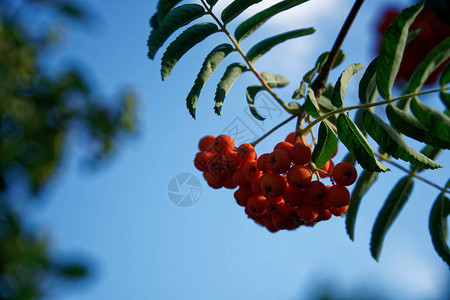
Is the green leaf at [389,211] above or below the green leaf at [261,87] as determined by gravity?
below

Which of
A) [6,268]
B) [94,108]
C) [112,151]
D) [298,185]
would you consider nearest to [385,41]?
[298,185]

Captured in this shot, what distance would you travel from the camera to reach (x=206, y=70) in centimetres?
136

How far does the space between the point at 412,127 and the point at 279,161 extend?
40cm

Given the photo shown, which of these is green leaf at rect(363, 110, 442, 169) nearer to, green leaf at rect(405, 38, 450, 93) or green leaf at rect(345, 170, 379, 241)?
green leaf at rect(405, 38, 450, 93)

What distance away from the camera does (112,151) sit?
5.31 m

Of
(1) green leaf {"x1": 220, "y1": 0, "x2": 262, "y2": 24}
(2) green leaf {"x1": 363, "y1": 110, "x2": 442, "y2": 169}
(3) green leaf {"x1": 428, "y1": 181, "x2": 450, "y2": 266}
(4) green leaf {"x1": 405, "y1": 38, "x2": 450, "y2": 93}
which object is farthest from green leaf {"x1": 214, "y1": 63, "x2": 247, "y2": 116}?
(3) green leaf {"x1": 428, "y1": 181, "x2": 450, "y2": 266}

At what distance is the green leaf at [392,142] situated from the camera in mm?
1083

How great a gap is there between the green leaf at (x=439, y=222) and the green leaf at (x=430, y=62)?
2.49 feet

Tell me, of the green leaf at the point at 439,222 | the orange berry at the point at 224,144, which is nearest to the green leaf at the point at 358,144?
the orange berry at the point at 224,144

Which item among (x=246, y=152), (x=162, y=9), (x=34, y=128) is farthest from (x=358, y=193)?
(x=34, y=128)

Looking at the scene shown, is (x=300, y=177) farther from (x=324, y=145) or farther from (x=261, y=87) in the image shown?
(x=261, y=87)

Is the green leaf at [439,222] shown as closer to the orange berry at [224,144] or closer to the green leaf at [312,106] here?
the green leaf at [312,106]

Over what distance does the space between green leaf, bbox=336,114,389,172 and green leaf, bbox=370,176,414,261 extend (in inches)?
24.7

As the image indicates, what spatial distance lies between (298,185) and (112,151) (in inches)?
177
